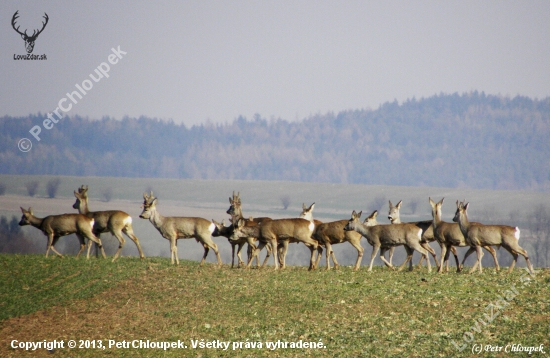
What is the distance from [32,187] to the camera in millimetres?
160750

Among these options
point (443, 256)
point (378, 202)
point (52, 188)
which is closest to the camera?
point (443, 256)

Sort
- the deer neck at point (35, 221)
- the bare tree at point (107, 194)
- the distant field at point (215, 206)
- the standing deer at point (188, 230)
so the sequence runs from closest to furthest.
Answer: the standing deer at point (188, 230) < the deer neck at point (35, 221) < the distant field at point (215, 206) < the bare tree at point (107, 194)

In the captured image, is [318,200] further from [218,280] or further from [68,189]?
[218,280]

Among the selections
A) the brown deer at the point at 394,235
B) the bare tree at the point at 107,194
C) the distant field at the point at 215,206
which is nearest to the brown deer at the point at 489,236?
the brown deer at the point at 394,235

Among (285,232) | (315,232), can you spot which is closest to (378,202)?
(315,232)

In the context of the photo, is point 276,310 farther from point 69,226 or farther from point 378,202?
point 378,202

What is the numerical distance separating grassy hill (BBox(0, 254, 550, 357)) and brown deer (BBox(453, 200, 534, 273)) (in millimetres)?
787

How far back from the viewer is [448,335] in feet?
57.4

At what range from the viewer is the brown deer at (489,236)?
24109mm

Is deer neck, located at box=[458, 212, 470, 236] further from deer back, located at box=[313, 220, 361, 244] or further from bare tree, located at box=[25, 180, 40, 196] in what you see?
bare tree, located at box=[25, 180, 40, 196]

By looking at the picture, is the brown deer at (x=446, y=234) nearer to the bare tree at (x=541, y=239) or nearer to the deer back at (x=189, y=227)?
the deer back at (x=189, y=227)

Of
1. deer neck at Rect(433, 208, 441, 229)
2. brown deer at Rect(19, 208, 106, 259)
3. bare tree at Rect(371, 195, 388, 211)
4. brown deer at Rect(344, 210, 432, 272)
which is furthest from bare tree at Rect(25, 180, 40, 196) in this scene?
deer neck at Rect(433, 208, 441, 229)

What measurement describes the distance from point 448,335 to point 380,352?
1820 millimetres

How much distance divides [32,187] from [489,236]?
147m
